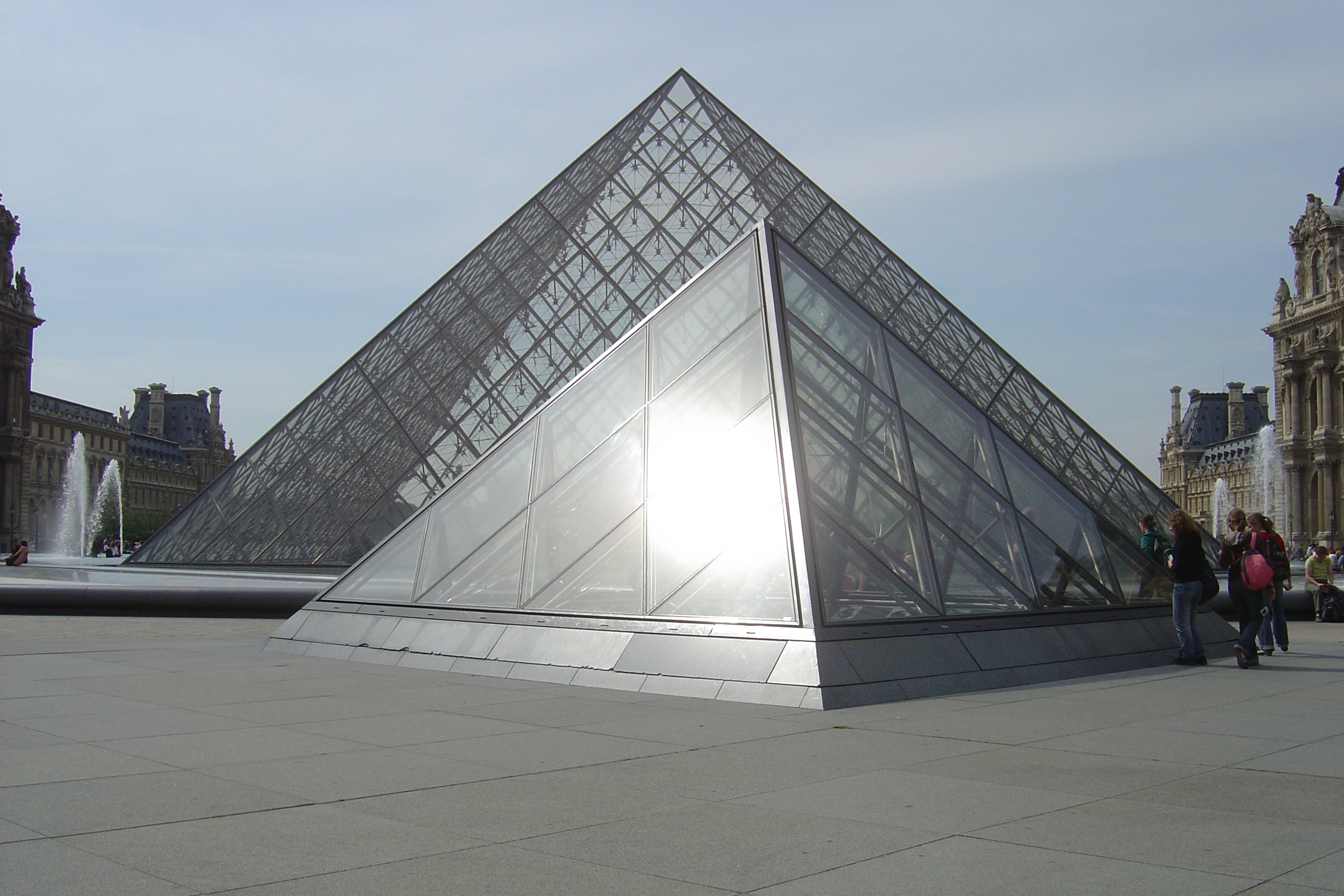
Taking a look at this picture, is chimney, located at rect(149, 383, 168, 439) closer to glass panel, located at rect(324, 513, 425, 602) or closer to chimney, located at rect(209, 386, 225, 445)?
chimney, located at rect(209, 386, 225, 445)

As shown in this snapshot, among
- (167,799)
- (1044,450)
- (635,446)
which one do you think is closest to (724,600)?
(635,446)

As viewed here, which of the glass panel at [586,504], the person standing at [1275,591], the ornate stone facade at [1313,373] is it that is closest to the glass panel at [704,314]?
the glass panel at [586,504]

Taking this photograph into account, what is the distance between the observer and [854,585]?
6.99 meters

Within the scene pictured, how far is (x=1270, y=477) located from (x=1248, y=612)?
75.1 m

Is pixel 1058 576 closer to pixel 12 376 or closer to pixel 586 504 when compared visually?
pixel 586 504

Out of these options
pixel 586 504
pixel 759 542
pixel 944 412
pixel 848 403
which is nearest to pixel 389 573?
pixel 586 504

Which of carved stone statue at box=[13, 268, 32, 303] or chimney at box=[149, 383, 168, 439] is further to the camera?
chimney at box=[149, 383, 168, 439]

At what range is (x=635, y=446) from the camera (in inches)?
350

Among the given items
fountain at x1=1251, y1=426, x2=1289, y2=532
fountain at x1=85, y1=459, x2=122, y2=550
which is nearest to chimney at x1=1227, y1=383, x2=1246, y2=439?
fountain at x1=1251, y1=426, x2=1289, y2=532

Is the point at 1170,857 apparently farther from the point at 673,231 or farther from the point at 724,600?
the point at 673,231

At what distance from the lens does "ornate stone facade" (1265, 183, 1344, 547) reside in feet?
218

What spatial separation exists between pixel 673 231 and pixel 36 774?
1831 centimetres

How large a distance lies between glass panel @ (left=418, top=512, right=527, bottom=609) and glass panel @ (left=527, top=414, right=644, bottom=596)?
0.42 feet

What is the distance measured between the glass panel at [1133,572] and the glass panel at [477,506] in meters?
4.48
